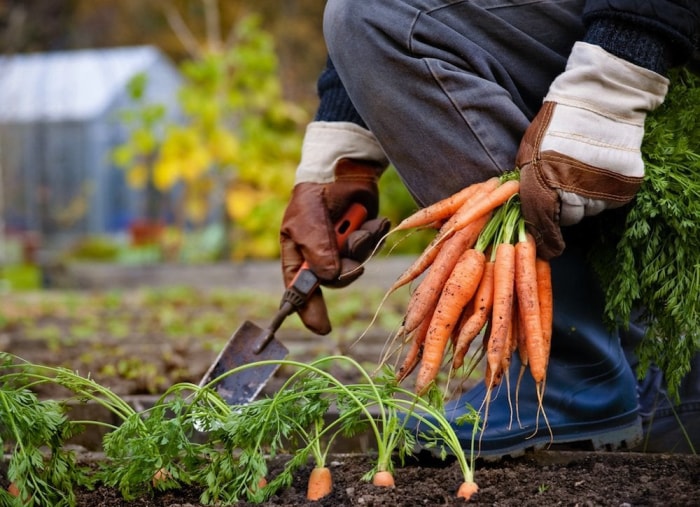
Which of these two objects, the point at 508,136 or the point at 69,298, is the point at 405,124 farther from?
the point at 69,298

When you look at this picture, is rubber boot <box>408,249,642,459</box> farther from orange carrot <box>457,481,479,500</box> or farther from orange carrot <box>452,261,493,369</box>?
orange carrot <box>457,481,479,500</box>

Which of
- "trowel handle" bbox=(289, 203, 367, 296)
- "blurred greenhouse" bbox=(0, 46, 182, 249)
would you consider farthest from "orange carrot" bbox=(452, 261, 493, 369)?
"blurred greenhouse" bbox=(0, 46, 182, 249)

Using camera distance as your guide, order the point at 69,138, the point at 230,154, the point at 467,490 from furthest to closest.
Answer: the point at 69,138
the point at 230,154
the point at 467,490

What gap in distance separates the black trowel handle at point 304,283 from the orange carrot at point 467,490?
97 centimetres

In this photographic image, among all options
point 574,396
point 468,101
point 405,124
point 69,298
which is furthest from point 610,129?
point 69,298

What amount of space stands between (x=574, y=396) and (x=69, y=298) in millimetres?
5458

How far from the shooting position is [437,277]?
1.97 metres

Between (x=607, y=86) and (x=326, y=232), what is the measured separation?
0.89 metres

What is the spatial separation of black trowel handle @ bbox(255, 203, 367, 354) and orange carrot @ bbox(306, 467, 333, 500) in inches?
30.9

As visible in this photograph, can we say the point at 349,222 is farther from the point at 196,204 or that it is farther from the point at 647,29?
the point at 196,204

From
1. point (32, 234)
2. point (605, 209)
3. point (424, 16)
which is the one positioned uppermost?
point (424, 16)

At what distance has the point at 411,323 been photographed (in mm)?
1963

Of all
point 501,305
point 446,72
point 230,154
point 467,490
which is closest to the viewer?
point 467,490

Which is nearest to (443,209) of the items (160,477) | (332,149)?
(332,149)
